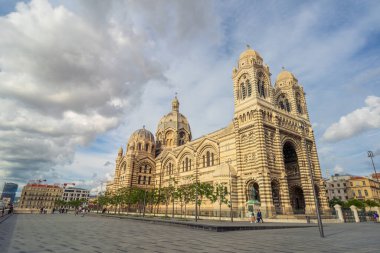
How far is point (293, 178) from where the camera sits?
40.9 metres

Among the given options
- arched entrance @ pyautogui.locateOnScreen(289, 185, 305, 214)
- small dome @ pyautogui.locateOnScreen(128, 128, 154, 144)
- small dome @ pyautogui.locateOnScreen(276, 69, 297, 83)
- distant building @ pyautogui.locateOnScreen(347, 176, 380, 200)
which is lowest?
arched entrance @ pyautogui.locateOnScreen(289, 185, 305, 214)

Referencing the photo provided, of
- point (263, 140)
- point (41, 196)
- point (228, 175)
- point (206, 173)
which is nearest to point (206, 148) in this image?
point (206, 173)

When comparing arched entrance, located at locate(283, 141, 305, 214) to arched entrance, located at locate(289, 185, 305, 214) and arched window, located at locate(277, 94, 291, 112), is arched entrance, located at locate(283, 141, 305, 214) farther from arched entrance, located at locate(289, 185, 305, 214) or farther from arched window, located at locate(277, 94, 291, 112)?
arched window, located at locate(277, 94, 291, 112)

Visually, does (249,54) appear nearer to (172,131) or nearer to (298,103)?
(298,103)

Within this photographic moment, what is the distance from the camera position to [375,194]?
2985 inches

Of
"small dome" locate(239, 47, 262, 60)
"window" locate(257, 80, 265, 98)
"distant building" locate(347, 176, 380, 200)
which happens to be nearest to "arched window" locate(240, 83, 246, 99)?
"window" locate(257, 80, 265, 98)

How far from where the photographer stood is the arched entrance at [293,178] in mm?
40594

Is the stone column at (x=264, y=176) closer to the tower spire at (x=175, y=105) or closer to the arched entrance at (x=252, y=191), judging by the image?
the arched entrance at (x=252, y=191)

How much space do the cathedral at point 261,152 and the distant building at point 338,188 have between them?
48379mm

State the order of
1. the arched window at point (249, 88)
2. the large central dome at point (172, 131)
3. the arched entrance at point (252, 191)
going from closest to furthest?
the arched entrance at point (252, 191) < the arched window at point (249, 88) < the large central dome at point (172, 131)

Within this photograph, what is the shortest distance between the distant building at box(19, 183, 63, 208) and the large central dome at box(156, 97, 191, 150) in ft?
291

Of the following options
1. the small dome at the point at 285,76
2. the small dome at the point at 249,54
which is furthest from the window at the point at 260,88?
the small dome at the point at 285,76

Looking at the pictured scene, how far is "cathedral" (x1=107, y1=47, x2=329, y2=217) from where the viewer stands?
114 ft

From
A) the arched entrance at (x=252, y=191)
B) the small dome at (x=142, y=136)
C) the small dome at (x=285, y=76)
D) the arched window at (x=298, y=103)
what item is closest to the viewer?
the arched entrance at (x=252, y=191)
